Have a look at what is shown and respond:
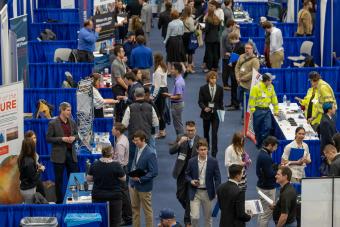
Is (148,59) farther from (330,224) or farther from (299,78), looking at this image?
(330,224)

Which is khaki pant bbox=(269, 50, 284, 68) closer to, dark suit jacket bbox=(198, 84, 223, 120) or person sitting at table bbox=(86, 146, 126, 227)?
dark suit jacket bbox=(198, 84, 223, 120)

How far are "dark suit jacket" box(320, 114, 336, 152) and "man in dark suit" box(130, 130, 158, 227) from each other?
2.85m

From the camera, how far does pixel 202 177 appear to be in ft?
50.3

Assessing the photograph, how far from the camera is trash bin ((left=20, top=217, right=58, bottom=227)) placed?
14516 mm

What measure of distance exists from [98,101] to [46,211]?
4698 mm

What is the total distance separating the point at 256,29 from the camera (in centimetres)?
2592

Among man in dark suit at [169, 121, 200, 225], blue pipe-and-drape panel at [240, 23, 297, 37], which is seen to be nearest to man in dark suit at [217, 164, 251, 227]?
man in dark suit at [169, 121, 200, 225]

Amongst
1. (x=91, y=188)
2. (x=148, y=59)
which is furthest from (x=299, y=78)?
(x=91, y=188)

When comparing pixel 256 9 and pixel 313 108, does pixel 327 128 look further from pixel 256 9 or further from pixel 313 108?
pixel 256 9

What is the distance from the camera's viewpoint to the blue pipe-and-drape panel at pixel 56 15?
28.5 meters

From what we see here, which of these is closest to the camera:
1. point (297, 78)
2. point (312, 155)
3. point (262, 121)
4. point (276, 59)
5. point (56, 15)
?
point (312, 155)

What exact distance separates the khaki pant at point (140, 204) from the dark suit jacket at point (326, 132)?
2885 millimetres

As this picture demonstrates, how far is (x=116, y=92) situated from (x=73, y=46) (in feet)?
14.1

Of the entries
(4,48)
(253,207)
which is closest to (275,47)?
(4,48)
